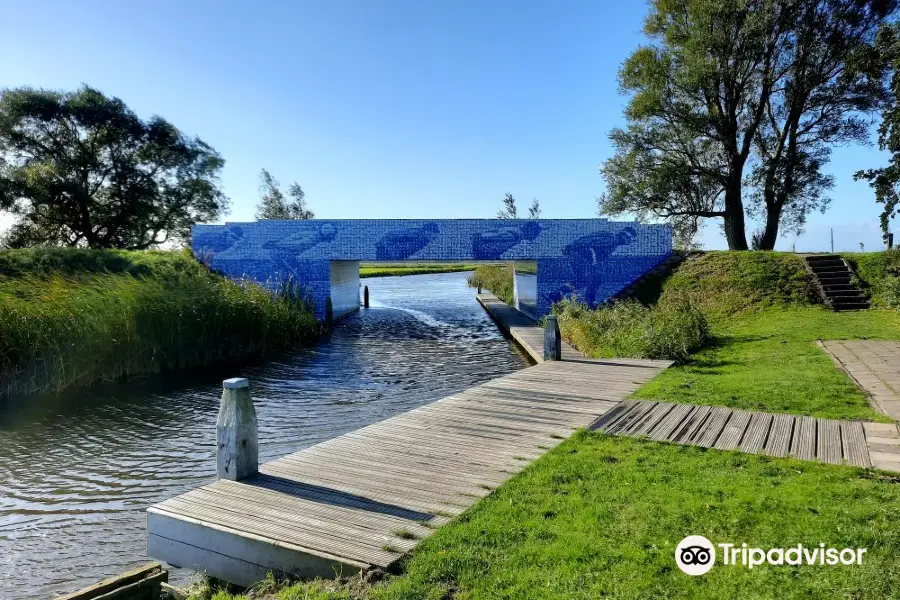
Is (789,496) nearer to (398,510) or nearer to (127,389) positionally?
(398,510)

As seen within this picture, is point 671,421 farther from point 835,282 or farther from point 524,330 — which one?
point 835,282

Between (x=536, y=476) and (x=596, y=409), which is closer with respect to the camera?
(x=536, y=476)

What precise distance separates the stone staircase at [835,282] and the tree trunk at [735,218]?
6.31m

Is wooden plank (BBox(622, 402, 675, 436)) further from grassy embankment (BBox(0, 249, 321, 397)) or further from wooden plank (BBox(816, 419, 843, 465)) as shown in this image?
grassy embankment (BBox(0, 249, 321, 397))

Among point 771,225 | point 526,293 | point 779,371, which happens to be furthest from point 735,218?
point 779,371

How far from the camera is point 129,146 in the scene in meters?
33.8

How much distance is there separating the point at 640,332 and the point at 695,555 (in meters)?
8.59

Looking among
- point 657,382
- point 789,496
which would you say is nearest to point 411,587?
point 789,496

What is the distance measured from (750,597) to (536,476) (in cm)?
197

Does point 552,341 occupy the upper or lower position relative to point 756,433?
upper

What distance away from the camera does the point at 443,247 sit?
21234 millimetres

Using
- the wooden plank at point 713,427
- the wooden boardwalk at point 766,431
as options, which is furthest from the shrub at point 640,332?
the wooden plank at point 713,427

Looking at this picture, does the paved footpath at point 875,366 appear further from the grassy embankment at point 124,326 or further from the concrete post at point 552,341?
the grassy embankment at point 124,326

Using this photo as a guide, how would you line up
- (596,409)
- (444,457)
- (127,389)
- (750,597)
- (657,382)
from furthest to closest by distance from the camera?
(127,389)
(657,382)
(596,409)
(444,457)
(750,597)
